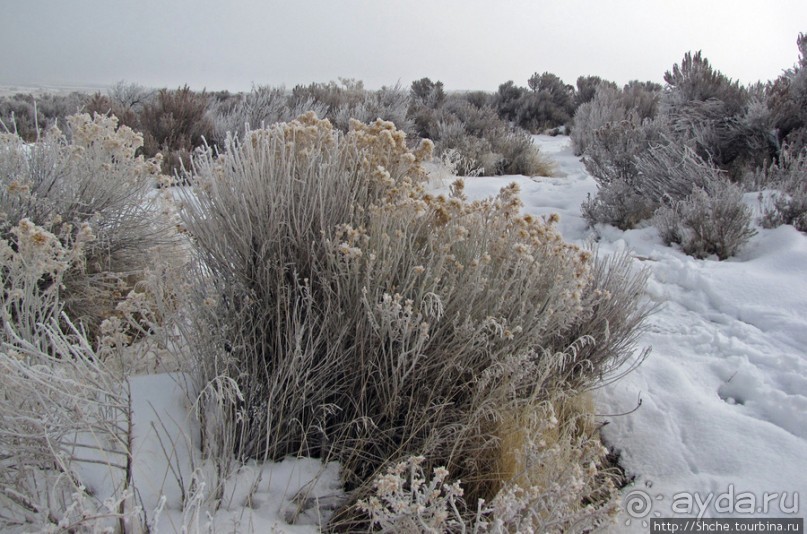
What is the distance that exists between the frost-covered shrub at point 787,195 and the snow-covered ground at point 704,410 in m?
0.31

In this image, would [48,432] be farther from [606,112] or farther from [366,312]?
[606,112]

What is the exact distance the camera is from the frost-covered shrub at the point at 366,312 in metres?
1.81

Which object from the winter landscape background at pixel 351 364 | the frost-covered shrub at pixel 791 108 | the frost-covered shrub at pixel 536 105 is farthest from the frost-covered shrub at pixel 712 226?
the frost-covered shrub at pixel 536 105

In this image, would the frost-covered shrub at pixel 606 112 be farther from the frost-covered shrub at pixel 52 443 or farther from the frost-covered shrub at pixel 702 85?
the frost-covered shrub at pixel 52 443

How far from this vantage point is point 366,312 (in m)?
1.80

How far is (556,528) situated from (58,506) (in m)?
1.39

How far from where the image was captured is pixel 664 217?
14.5ft

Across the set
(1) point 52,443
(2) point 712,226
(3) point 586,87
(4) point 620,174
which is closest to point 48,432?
(1) point 52,443

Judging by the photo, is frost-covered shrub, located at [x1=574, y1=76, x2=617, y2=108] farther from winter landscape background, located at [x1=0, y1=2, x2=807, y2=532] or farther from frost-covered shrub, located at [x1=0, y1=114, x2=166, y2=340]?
frost-covered shrub, located at [x1=0, y1=114, x2=166, y2=340]

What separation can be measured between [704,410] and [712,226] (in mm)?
2219

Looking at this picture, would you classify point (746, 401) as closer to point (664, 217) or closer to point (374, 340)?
point (374, 340)

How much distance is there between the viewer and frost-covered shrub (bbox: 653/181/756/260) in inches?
157

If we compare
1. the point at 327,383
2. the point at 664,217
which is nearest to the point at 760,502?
the point at 327,383

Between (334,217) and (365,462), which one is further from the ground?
(334,217)
